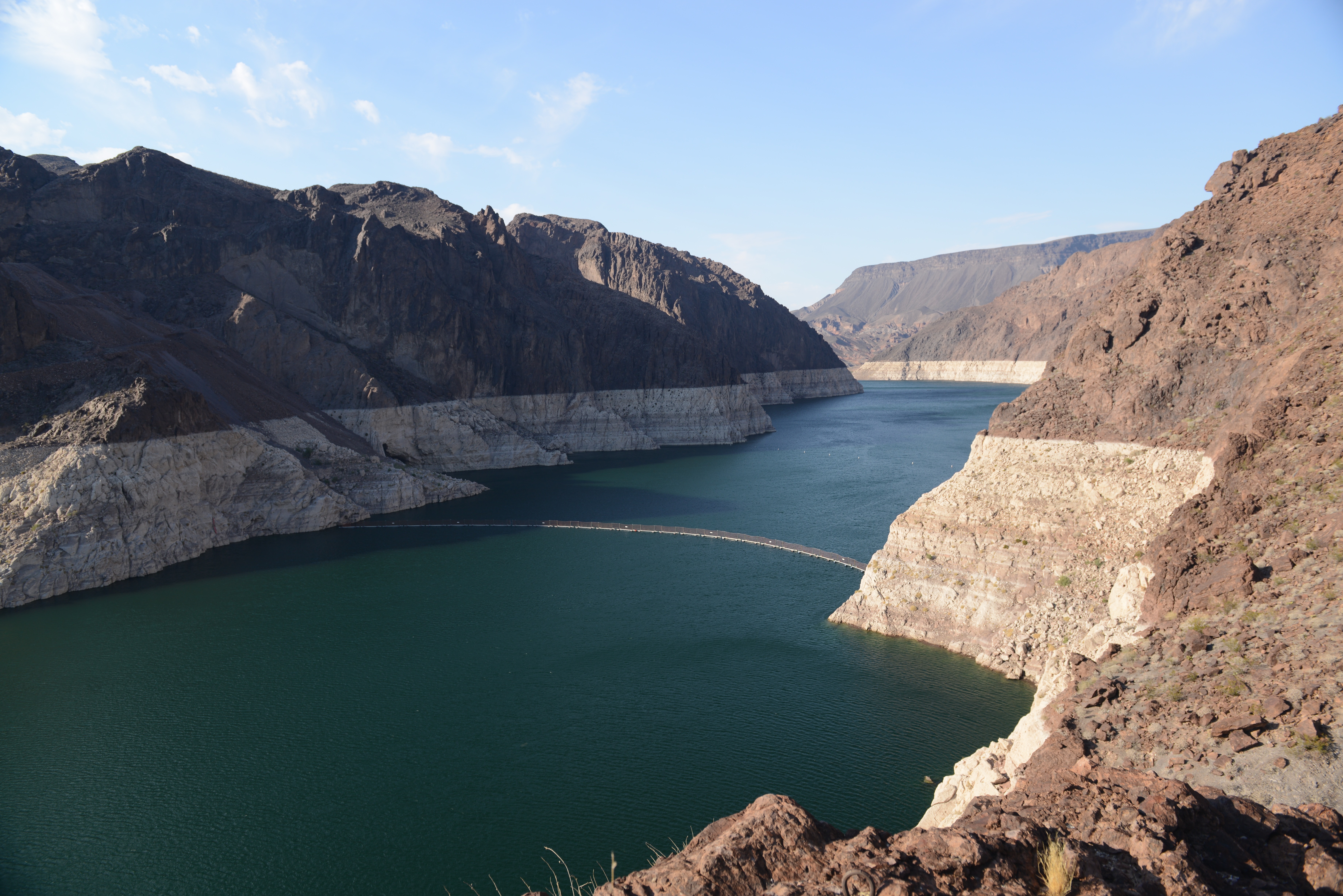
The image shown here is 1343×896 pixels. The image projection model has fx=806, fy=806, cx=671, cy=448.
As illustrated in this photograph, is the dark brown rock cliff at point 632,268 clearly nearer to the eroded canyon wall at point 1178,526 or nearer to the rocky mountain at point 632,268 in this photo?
the rocky mountain at point 632,268

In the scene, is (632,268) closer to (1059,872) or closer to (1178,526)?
(1178,526)

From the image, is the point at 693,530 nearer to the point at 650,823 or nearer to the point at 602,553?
the point at 602,553

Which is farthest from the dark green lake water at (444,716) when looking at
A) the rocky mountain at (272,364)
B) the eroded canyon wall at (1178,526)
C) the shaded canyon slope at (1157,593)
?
the rocky mountain at (272,364)

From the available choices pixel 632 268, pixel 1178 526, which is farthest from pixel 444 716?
pixel 632 268

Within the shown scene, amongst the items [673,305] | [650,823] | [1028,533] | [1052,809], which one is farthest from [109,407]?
[673,305]

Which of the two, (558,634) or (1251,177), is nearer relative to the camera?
(1251,177)

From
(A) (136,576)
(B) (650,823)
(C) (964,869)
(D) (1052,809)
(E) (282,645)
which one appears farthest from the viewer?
(A) (136,576)
